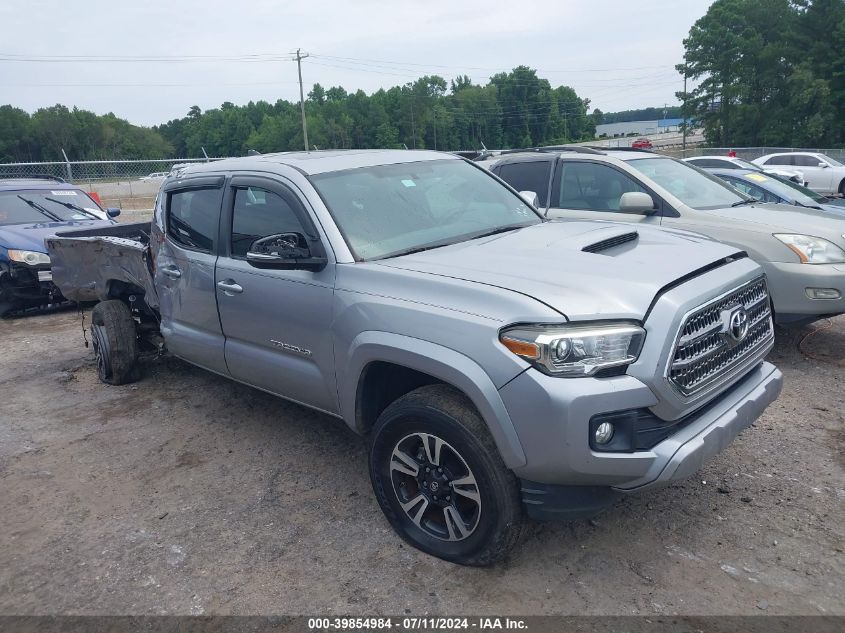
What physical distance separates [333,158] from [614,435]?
2515 mm

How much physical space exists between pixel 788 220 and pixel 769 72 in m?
53.0

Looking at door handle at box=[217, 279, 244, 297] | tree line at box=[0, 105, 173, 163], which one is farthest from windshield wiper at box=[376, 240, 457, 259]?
tree line at box=[0, 105, 173, 163]

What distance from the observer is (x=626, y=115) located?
18838 centimetres

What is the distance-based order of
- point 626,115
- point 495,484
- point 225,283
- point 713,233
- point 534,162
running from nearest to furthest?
point 495,484
point 225,283
point 713,233
point 534,162
point 626,115

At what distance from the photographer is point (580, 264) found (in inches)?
125

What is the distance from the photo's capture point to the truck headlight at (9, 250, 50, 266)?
8500mm

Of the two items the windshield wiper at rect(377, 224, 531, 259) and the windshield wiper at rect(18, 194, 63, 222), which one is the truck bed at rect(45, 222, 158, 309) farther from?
the windshield wiper at rect(18, 194, 63, 222)

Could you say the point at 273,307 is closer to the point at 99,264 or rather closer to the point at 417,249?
the point at 417,249

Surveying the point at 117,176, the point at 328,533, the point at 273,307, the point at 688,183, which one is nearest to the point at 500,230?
the point at 273,307

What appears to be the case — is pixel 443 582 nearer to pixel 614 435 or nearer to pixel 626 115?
pixel 614 435

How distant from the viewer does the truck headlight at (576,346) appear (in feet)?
8.80

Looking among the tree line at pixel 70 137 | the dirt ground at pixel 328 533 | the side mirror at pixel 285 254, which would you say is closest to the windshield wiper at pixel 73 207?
the dirt ground at pixel 328 533

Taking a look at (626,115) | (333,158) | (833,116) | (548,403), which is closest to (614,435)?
(548,403)

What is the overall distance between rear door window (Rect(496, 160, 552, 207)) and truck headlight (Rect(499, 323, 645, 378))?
4417 mm
